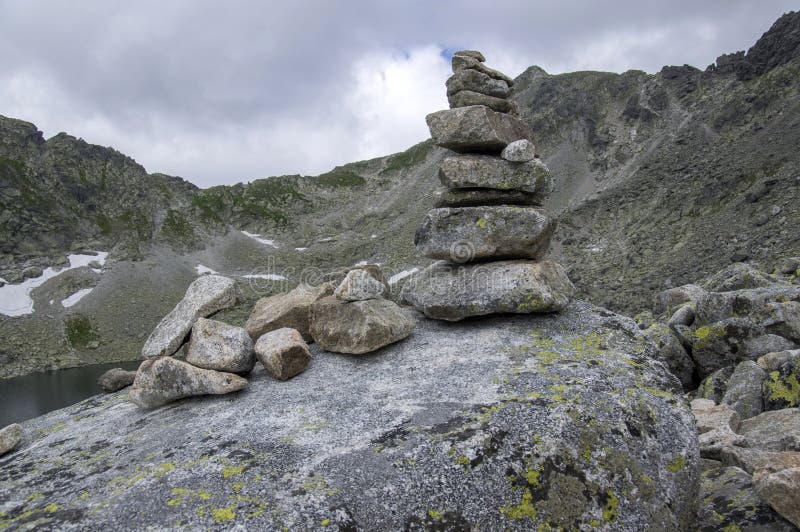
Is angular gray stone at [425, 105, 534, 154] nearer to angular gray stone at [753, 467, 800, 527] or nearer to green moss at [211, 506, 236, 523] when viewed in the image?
angular gray stone at [753, 467, 800, 527]

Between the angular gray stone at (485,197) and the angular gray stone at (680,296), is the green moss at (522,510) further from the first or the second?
the angular gray stone at (680,296)

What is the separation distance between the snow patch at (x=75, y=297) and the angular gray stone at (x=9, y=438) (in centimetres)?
10579

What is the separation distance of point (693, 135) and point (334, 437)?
316ft

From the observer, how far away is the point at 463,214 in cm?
1178

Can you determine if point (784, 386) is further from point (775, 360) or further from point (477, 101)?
point (477, 101)

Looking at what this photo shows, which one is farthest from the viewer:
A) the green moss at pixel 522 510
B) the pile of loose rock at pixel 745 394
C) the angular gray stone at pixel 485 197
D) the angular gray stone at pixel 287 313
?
the angular gray stone at pixel 485 197

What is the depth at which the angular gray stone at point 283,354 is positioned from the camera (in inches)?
380

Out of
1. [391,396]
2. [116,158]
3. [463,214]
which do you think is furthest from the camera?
[116,158]

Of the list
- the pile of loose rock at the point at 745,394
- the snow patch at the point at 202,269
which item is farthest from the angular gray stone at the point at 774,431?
the snow patch at the point at 202,269

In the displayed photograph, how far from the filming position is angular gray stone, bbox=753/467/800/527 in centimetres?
584

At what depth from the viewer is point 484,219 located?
11508 millimetres

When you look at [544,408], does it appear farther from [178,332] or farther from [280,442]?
[178,332]

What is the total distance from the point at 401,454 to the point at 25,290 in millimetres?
120553

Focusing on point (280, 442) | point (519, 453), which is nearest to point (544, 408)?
point (519, 453)
